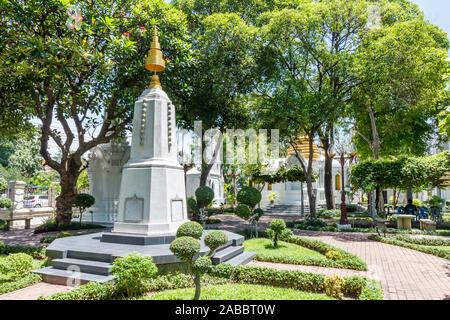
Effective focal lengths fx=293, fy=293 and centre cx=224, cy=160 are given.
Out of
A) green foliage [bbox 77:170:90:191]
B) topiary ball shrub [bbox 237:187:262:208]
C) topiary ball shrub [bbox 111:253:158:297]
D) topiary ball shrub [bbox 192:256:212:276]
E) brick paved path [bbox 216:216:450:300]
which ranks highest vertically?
green foliage [bbox 77:170:90:191]

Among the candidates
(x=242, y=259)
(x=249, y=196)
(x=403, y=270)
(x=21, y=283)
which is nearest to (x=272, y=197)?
(x=249, y=196)

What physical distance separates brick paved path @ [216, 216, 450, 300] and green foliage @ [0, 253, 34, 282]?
5951mm

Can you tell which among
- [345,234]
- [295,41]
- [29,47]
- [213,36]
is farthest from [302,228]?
[29,47]

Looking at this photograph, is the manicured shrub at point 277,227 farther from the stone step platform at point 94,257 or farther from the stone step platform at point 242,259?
the stone step platform at point 94,257

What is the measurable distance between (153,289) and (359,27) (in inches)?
711

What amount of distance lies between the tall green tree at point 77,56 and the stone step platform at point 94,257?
6.38 m

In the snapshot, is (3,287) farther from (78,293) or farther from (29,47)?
(29,47)

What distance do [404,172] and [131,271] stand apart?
1560 cm

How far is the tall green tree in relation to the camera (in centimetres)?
1030

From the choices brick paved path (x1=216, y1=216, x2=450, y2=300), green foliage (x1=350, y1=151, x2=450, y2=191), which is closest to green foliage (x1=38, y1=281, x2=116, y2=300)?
brick paved path (x1=216, y1=216, x2=450, y2=300)

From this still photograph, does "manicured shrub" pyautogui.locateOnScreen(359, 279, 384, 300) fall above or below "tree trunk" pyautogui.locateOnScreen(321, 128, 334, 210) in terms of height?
below

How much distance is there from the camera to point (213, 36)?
51.4ft

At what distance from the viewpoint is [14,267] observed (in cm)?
681

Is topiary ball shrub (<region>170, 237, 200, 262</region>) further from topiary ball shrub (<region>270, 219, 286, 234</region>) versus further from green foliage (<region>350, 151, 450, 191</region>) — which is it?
green foliage (<region>350, 151, 450, 191</region>)
